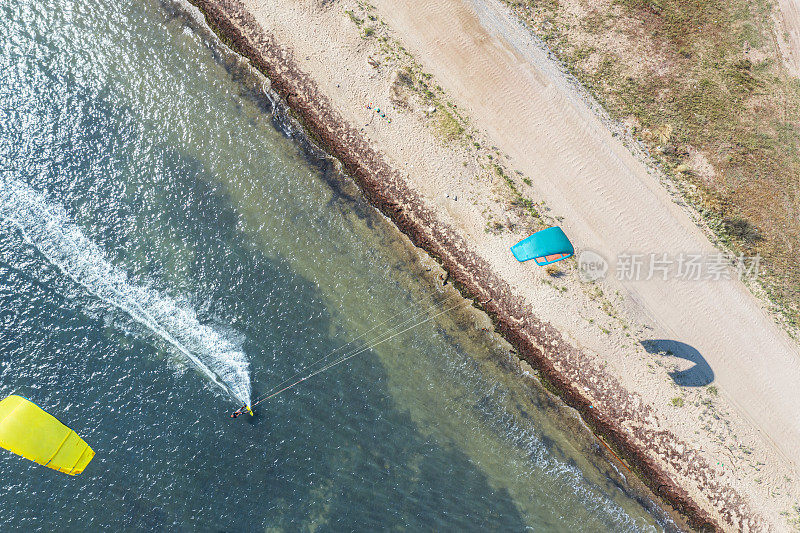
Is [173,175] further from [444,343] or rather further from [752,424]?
[752,424]

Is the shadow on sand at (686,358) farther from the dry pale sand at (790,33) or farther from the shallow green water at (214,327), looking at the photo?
the dry pale sand at (790,33)

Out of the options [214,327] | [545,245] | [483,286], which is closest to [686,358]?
[545,245]

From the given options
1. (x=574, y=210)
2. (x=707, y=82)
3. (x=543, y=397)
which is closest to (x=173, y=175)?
(x=574, y=210)

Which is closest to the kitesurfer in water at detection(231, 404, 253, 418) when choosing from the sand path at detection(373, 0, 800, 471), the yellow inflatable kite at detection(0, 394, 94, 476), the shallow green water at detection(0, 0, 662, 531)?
the shallow green water at detection(0, 0, 662, 531)

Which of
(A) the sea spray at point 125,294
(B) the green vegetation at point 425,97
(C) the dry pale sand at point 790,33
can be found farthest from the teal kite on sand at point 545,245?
(C) the dry pale sand at point 790,33

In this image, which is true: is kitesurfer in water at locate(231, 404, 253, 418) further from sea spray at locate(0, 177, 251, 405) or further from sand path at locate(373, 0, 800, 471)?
sand path at locate(373, 0, 800, 471)

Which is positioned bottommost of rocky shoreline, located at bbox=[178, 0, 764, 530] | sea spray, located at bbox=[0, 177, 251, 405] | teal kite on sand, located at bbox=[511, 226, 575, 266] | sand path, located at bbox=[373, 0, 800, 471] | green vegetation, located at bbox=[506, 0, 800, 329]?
sea spray, located at bbox=[0, 177, 251, 405]

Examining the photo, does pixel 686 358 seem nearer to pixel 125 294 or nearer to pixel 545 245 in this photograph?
pixel 545 245
